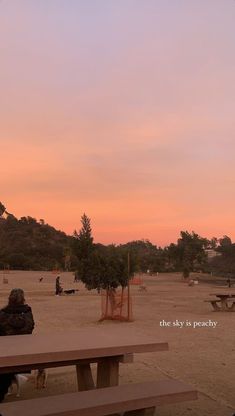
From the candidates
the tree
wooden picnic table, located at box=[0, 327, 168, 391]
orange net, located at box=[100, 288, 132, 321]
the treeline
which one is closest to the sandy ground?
orange net, located at box=[100, 288, 132, 321]

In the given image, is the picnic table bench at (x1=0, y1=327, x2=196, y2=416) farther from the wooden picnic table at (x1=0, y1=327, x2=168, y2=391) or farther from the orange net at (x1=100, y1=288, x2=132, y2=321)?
the orange net at (x1=100, y1=288, x2=132, y2=321)

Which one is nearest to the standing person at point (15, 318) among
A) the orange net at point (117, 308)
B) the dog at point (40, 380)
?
the dog at point (40, 380)

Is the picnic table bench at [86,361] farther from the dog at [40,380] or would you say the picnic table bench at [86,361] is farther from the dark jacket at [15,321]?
the dog at [40,380]

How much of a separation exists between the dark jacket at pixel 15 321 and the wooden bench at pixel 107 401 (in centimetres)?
167

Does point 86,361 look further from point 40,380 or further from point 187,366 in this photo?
point 187,366

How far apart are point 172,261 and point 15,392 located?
237 ft

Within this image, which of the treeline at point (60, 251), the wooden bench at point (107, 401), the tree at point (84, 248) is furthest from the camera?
the treeline at point (60, 251)

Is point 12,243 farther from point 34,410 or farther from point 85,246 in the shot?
point 34,410

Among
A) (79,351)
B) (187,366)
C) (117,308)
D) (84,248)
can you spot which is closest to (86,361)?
(79,351)

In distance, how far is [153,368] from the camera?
7.72 metres

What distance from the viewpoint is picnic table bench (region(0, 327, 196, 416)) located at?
419cm

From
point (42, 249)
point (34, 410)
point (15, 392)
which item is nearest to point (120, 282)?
point (15, 392)

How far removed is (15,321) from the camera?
6051 mm

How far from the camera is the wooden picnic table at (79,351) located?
4.58 metres
